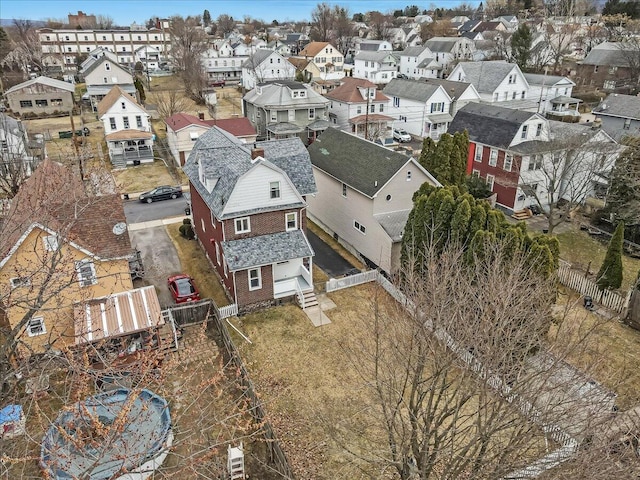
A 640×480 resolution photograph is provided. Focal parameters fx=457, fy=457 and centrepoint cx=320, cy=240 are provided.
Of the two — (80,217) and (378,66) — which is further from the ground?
(378,66)

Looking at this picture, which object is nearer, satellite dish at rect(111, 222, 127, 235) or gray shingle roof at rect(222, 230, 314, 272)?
satellite dish at rect(111, 222, 127, 235)

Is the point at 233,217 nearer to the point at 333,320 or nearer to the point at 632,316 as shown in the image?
the point at 333,320

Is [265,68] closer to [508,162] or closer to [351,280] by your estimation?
[508,162]

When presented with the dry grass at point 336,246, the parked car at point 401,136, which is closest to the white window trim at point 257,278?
the dry grass at point 336,246

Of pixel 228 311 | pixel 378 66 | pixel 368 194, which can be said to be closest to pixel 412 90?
pixel 378 66

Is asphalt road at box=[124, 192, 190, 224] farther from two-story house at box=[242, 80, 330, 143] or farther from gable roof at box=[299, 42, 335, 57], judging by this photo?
gable roof at box=[299, 42, 335, 57]

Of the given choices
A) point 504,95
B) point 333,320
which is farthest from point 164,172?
point 504,95

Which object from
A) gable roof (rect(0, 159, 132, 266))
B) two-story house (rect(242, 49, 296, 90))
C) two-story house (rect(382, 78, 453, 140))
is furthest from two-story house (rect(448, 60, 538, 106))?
gable roof (rect(0, 159, 132, 266))
